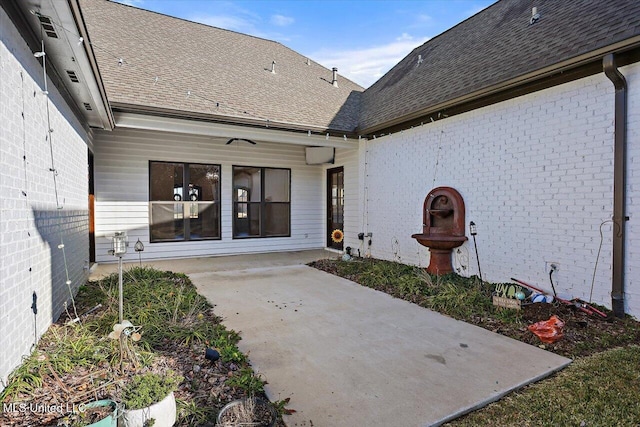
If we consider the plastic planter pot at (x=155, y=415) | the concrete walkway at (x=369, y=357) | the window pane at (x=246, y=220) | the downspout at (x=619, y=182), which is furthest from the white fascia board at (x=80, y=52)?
the downspout at (x=619, y=182)

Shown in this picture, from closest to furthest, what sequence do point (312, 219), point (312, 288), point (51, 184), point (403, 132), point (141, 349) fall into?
point (141, 349)
point (51, 184)
point (312, 288)
point (403, 132)
point (312, 219)

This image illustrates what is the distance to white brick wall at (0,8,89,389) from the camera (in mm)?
2283

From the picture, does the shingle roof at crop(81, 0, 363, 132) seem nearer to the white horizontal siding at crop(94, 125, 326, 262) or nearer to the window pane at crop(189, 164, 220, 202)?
the white horizontal siding at crop(94, 125, 326, 262)

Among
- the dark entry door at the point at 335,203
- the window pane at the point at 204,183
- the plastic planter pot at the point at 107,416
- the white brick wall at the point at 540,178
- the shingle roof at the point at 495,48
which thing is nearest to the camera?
the plastic planter pot at the point at 107,416

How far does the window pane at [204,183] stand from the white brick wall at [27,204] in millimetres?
4124

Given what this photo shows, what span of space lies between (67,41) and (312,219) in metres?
7.45

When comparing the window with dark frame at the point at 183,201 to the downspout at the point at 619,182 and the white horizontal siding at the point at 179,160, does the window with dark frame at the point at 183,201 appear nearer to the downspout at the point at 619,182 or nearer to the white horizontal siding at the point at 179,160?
the white horizontal siding at the point at 179,160

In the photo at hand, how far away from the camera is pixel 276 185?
9.43 meters

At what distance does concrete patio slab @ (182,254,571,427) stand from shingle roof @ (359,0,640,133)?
3709mm

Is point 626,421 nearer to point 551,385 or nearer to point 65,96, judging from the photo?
point 551,385

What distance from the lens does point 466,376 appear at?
274 centimetres

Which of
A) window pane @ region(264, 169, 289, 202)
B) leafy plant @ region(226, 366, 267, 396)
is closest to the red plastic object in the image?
leafy plant @ region(226, 366, 267, 396)

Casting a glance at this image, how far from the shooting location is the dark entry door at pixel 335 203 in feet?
31.2

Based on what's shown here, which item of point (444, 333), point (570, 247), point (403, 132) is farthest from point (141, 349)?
point (403, 132)
